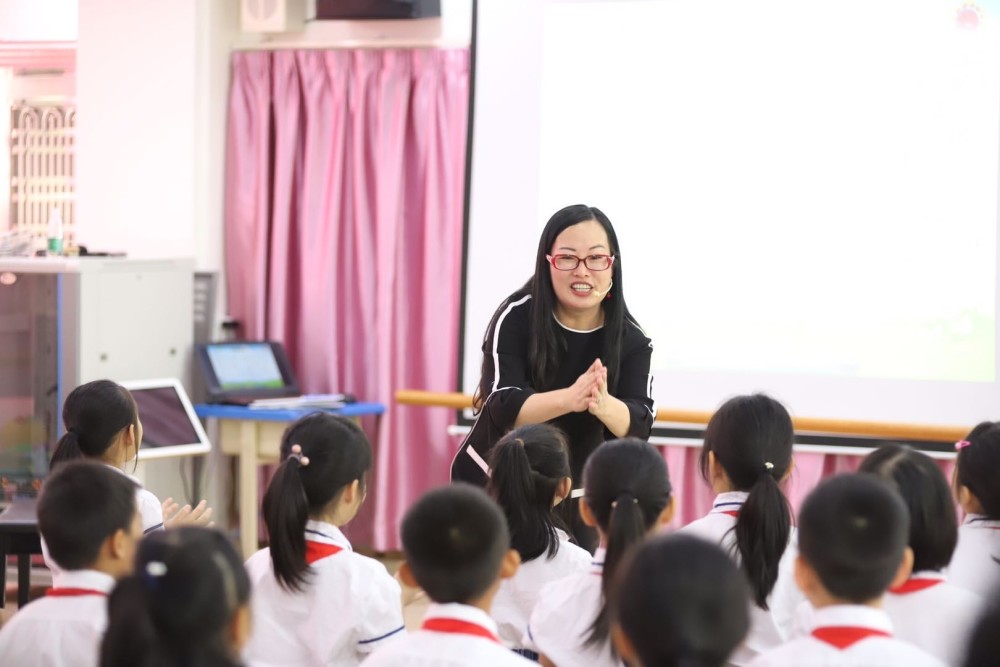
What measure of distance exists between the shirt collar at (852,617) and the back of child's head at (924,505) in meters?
0.38

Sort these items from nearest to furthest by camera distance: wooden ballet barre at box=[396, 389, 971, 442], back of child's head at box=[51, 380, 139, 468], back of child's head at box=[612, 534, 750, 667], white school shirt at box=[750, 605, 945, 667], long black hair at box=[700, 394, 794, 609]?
back of child's head at box=[612, 534, 750, 667] → white school shirt at box=[750, 605, 945, 667] → long black hair at box=[700, 394, 794, 609] → back of child's head at box=[51, 380, 139, 468] → wooden ballet barre at box=[396, 389, 971, 442]

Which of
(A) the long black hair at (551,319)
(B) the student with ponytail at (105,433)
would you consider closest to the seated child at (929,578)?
(A) the long black hair at (551,319)

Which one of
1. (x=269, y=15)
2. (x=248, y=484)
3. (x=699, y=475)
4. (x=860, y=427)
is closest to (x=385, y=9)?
(x=269, y=15)

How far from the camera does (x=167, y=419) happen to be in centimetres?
448

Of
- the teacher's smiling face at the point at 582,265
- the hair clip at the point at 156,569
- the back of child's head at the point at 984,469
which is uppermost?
the teacher's smiling face at the point at 582,265

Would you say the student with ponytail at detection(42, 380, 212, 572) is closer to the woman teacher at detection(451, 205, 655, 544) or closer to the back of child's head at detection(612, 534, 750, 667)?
the woman teacher at detection(451, 205, 655, 544)

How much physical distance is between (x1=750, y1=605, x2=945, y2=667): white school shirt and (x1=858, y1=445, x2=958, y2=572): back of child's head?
40cm

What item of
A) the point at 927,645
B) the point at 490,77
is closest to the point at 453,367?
the point at 490,77

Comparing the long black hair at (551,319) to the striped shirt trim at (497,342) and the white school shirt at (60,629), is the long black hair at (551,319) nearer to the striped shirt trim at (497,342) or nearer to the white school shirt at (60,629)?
the striped shirt trim at (497,342)

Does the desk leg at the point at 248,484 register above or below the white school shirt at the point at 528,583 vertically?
below

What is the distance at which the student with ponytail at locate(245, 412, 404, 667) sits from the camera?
209 centimetres

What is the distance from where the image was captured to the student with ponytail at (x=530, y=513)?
7.68 ft

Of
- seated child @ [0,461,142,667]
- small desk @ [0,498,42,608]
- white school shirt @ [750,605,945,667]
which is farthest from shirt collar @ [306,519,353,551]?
small desk @ [0,498,42,608]

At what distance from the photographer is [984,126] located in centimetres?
397
